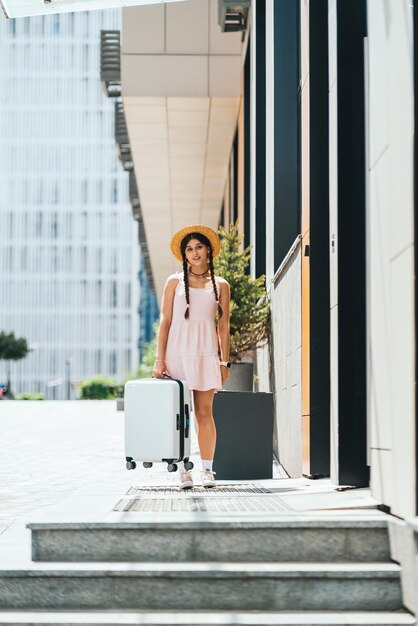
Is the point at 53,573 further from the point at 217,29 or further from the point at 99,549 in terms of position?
the point at 217,29

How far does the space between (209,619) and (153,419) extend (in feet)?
8.11

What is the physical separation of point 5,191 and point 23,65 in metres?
23.2

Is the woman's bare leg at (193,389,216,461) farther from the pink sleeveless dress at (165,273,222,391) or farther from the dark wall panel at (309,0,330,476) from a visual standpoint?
the dark wall panel at (309,0,330,476)

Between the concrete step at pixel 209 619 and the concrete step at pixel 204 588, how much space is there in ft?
0.28

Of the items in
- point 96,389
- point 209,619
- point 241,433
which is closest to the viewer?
point 209,619

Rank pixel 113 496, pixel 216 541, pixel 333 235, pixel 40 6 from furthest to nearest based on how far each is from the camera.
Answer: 1. pixel 40 6
2. pixel 333 235
3. pixel 113 496
4. pixel 216 541

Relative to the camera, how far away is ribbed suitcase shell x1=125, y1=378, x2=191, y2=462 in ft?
21.8

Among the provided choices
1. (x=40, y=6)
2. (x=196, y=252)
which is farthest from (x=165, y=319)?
(x=40, y=6)

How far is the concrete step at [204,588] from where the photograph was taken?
4496mm

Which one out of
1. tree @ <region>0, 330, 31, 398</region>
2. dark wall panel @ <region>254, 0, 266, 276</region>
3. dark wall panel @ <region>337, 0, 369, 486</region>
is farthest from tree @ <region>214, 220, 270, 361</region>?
tree @ <region>0, 330, 31, 398</region>

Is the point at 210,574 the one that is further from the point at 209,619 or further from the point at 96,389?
the point at 96,389

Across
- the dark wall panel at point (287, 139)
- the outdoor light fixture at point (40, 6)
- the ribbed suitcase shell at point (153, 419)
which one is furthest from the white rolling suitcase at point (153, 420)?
the dark wall panel at point (287, 139)

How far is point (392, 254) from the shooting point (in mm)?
4809

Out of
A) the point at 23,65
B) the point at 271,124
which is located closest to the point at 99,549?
the point at 271,124
